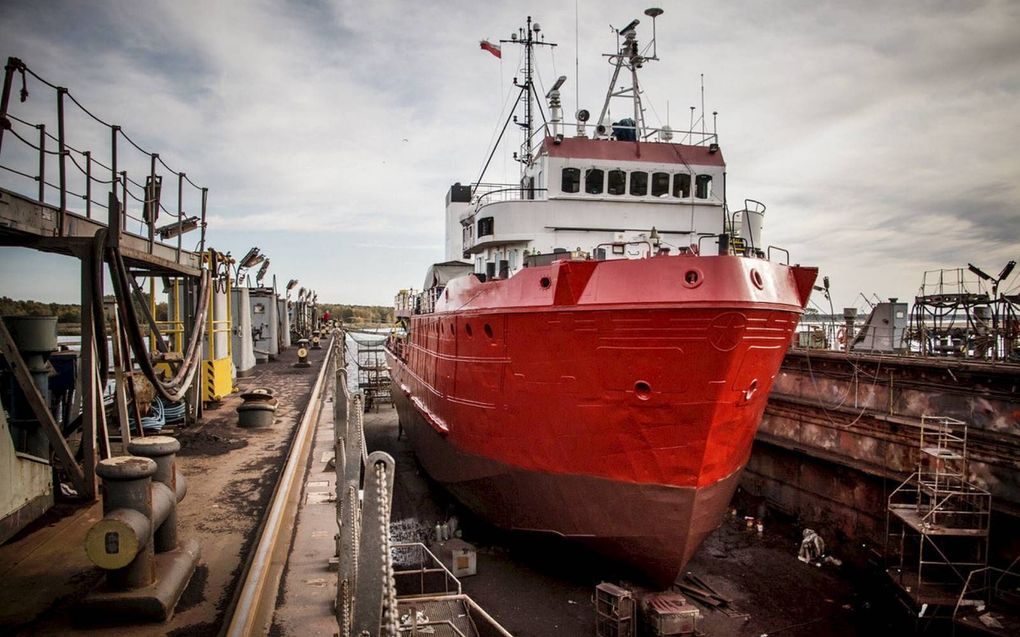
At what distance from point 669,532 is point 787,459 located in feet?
23.8

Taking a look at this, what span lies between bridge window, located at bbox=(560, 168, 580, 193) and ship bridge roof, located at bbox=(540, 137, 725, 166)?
11.2 inches

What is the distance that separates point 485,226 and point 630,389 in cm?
580

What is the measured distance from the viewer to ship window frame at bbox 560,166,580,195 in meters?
11.9

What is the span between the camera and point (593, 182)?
1202 centimetres

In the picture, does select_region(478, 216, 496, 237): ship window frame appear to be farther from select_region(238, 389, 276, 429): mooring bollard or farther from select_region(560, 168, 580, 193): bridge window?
select_region(238, 389, 276, 429): mooring bollard

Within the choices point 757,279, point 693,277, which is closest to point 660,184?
point 757,279

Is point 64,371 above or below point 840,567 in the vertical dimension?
above

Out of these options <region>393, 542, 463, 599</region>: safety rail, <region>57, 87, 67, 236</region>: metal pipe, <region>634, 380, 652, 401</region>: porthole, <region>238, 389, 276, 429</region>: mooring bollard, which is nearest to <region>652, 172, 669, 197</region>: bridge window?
<region>634, 380, 652, 401</region>: porthole

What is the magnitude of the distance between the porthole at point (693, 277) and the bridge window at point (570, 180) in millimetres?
5436

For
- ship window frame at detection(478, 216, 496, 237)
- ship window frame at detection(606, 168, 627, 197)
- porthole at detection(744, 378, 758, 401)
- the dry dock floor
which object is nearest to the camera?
porthole at detection(744, 378, 758, 401)

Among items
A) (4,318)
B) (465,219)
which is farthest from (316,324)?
(4,318)

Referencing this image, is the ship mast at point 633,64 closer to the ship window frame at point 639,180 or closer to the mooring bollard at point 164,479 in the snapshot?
the ship window frame at point 639,180

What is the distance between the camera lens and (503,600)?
8.98 meters

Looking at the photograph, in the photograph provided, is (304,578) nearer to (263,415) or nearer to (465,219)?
(263,415)
